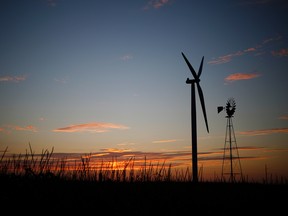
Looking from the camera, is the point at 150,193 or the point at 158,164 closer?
the point at 150,193

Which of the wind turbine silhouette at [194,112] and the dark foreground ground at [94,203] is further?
the wind turbine silhouette at [194,112]

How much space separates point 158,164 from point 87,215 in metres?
14.3

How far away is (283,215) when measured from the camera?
467 inches

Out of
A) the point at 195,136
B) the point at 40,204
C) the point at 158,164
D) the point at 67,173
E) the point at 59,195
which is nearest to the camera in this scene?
the point at 40,204

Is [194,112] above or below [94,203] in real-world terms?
above

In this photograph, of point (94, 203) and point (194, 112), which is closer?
point (94, 203)

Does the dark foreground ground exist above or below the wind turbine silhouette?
below

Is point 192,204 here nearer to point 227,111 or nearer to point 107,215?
point 107,215

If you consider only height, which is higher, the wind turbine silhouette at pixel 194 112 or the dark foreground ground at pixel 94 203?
the wind turbine silhouette at pixel 194 112

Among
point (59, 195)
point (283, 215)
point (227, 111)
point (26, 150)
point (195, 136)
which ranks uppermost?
point (227, 111)

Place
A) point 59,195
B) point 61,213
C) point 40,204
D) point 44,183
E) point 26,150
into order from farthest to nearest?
1. point 26,150
2. point 44,183
3. point 59,195
4. point 40,204
5. point 61,213

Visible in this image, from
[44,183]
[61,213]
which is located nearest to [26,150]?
[44,183]

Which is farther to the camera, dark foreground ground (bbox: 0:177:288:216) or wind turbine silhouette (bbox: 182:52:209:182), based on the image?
wind turbine silhouette (bbox: 182:52:209:182)

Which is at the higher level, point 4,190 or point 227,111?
point 227,111
